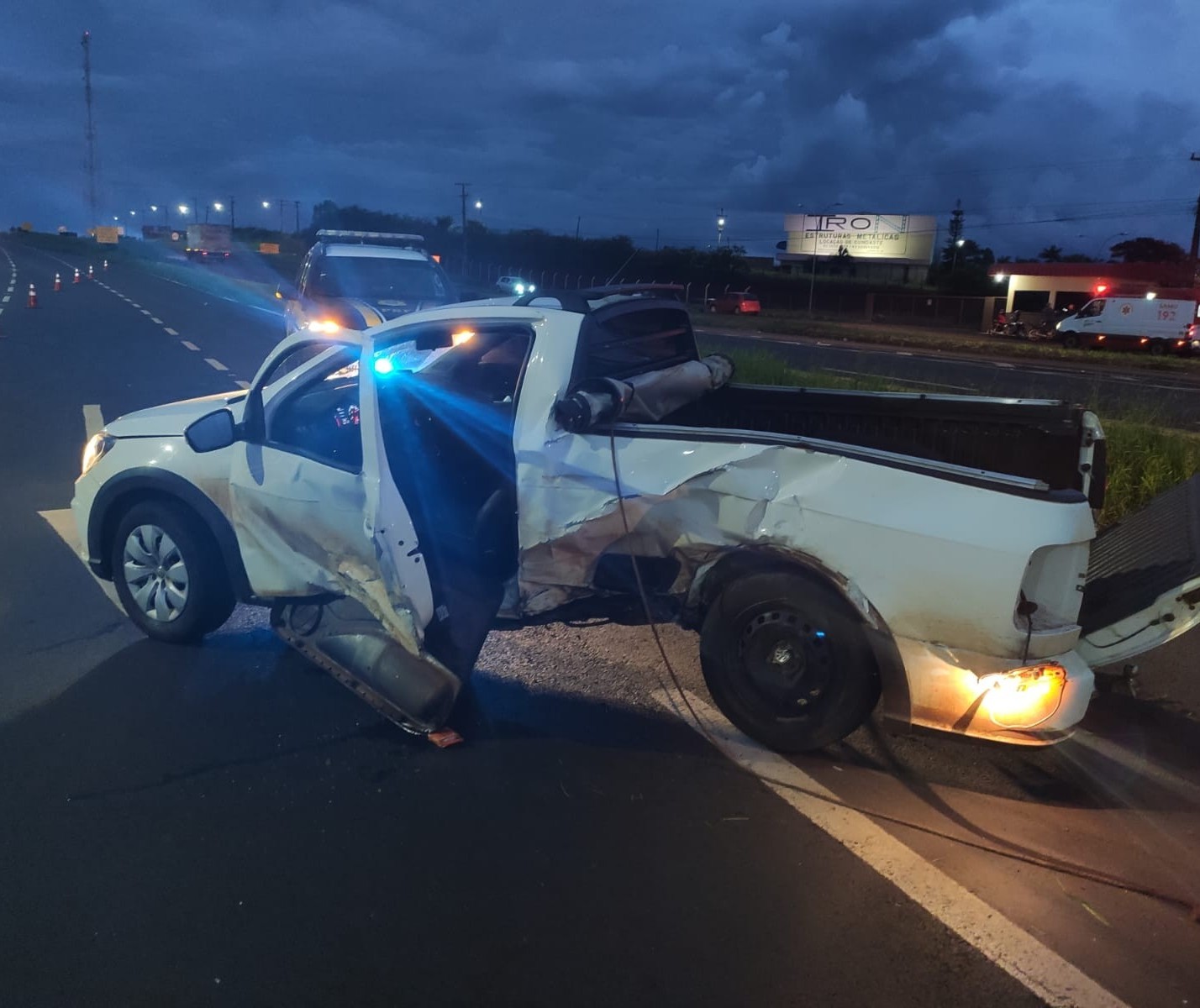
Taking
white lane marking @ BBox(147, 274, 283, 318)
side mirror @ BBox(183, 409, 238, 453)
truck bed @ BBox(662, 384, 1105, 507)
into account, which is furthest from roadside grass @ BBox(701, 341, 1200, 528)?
white lane marking @ BBox(147, 274, 283, 318)

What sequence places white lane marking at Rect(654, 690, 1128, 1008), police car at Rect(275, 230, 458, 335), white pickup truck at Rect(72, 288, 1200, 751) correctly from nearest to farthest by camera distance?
1. white lane marking at Rect(654, 690, 1128, 1008)
2. white pickup truck at Rect(72, 288, 1200, 751)
3. police car at Rect(275, 230, 458, 335)

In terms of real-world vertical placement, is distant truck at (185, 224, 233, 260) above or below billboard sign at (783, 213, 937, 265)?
below

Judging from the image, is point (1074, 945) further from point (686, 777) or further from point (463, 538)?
point (463, 538)

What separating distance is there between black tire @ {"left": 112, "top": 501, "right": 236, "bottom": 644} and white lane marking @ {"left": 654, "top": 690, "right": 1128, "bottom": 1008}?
254cm

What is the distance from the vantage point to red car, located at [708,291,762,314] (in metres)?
51.1

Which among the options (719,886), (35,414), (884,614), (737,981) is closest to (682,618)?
(884,614)

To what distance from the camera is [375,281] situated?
1438 centimetres

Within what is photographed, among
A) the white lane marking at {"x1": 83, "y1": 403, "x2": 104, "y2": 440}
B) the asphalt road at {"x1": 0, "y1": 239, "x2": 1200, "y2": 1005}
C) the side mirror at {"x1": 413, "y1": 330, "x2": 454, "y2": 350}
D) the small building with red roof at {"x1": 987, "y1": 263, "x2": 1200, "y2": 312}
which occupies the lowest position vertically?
the asphalt road at {"x1": 0, "y1": 239, "x2": 1200, "y2": 1005}

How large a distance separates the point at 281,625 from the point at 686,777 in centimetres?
207

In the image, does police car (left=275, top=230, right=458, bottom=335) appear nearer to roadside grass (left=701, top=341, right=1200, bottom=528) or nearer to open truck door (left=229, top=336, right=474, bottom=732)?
roadside grass (left=701, top=341, right=1200, bottom=528)

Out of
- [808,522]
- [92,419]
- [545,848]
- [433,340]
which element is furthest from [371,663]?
[92,419]

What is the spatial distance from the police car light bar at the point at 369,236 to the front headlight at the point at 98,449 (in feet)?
34.8

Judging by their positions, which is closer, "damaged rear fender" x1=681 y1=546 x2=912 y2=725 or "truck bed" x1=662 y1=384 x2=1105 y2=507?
"damaged rear fender" x1=681 y1=546 x2=912 y2=725

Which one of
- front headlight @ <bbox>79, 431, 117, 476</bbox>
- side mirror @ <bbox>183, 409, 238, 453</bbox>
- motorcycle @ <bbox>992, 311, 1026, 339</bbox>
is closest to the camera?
side mirror @ <bbox>183, 409, 238, 453</bbox>
